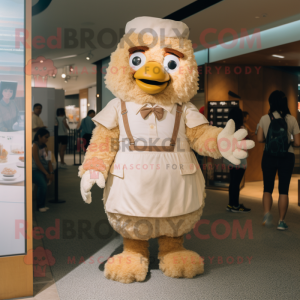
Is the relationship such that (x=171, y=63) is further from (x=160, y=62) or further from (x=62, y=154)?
(x=62, y=154)

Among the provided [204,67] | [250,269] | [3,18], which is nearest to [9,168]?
[3,18]

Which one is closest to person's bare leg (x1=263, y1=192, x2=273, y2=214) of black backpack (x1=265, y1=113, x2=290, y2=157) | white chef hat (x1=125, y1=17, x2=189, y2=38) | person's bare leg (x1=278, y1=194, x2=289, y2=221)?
person's bare leg (x1=278, y1=194, x2=289, y2=221)

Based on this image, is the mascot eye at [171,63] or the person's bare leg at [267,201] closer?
the mascot eye at [171,63]

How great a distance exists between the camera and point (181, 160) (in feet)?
7.16

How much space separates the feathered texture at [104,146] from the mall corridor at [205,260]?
0.74 m

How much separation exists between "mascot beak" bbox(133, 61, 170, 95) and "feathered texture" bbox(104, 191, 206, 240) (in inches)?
32.4

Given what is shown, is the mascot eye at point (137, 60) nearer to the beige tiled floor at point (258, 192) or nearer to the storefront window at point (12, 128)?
the storefront window at point (12, 128)

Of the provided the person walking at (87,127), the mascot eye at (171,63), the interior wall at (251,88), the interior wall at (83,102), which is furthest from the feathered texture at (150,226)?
the interior wall at (83,102)

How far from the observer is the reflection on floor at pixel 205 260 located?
2.10 m

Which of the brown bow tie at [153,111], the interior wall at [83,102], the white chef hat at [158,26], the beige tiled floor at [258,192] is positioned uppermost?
the interior wall at [83,102]

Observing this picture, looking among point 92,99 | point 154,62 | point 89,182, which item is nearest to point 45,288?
point 89,182

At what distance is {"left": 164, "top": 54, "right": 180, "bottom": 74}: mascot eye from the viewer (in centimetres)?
216

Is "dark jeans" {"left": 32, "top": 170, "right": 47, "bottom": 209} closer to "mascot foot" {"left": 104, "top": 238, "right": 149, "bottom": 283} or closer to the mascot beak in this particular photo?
"mascot foot" {"left": 104, "top": 238, "right": 149, "bottom": 283}

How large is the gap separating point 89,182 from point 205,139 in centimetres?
79
